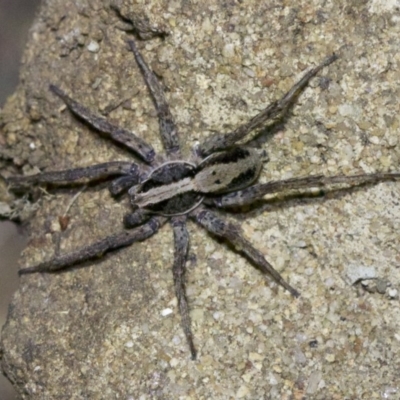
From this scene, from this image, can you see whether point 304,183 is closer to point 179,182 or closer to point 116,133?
point 179,182

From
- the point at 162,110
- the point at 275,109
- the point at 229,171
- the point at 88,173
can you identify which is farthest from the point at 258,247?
the point at 88,173

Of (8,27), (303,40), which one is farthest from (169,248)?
(8,27)

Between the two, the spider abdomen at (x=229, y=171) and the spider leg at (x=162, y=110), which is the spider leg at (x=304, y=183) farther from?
the spider leg at (x=162, y=110)

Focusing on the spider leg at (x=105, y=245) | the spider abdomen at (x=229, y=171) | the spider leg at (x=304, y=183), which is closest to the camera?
the spider leg at (x=304, y=183)

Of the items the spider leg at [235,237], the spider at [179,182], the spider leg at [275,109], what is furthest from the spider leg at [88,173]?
the spider leg at [275,109]

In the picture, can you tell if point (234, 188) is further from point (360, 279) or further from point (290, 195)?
point (360, 279)

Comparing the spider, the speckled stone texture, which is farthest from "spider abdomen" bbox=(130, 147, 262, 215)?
the speckled stone texture
